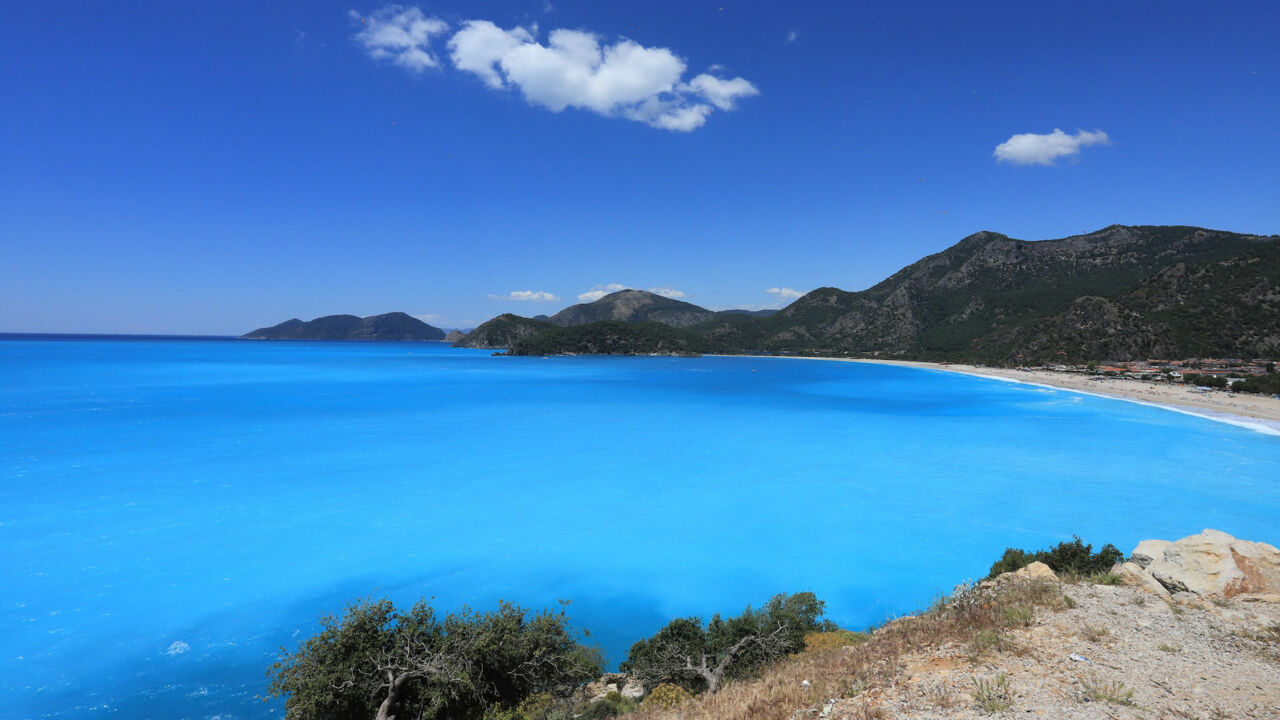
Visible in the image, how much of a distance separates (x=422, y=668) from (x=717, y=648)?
5.57 metres

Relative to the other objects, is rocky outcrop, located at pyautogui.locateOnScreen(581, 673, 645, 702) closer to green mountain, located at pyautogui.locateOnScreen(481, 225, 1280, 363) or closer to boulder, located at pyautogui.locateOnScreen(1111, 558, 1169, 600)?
boulder, located at pyautogui.locateOnScreen(1111, 558, 1169, 600)

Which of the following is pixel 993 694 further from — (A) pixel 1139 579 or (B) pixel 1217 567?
(B) pixel 1217 567

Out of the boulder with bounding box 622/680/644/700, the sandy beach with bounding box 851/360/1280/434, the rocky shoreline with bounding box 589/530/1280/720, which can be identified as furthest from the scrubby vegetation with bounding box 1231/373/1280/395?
the boulder with bounding box 622/680/644/700

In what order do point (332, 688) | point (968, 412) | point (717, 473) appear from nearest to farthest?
point (332, 688) < point (717, 473) < point (968, 412)

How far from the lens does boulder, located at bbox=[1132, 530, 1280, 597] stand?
27.3ft

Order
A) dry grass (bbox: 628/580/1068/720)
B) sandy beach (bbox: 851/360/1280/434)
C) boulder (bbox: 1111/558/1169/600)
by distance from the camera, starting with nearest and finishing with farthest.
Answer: dry grass (bbox: 628/580/1068/720)
boulder (bbox: 1111/558/1169/600)
sandy beach (bbox: 851/360/1280/434)

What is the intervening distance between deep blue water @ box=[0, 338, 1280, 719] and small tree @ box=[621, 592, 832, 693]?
2997mm

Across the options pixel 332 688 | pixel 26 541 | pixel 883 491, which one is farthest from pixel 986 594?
pixel 26 541

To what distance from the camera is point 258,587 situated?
15.3m

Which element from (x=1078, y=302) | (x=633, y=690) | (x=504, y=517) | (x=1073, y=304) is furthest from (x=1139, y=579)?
(x=1073, y=304)

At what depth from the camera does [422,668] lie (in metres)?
8.45

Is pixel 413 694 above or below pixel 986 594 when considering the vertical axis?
below

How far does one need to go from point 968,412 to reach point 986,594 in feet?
169

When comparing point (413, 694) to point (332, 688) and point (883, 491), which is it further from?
point (883, 491)
